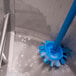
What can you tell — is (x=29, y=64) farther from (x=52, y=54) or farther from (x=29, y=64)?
(x=52, y=54)

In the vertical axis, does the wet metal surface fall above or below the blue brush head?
below

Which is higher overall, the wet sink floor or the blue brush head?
the blue brush head

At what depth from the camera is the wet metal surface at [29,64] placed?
2.57 ft

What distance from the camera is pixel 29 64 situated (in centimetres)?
80

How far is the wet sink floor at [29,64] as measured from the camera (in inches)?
30.8

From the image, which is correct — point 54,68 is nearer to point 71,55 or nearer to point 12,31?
point 71,55

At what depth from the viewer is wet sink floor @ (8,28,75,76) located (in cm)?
78

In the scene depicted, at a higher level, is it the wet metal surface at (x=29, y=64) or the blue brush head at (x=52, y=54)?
the blue brush head at (x=52, y=54)

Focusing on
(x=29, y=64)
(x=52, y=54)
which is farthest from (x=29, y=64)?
(x=52, y=54)

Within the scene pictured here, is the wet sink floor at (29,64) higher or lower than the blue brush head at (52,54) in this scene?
lower

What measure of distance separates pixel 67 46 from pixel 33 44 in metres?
Answer: 0.21

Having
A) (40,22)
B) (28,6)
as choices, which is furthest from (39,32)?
(28,6)

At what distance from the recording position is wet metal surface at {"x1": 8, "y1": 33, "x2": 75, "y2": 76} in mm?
783

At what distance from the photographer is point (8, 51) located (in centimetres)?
81
